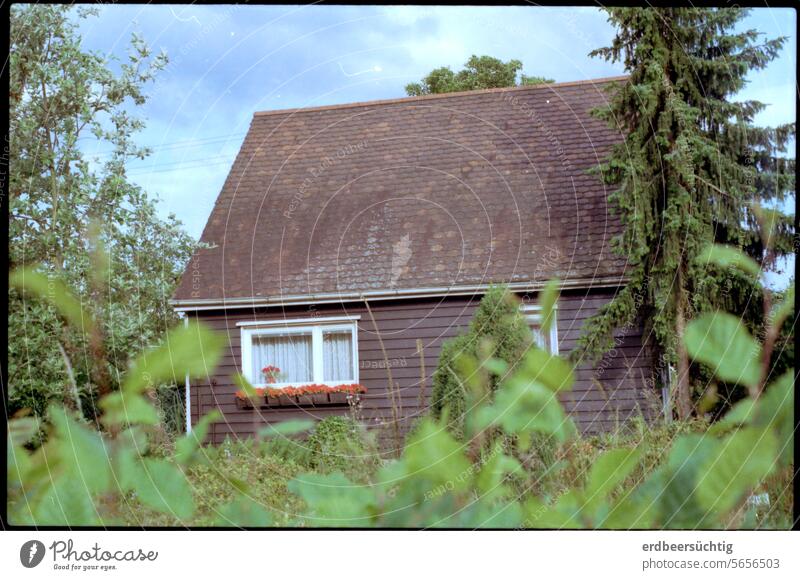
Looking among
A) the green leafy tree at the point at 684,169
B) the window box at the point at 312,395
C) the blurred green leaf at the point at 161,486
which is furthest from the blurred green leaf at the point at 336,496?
the green leafy tree at the point at 684,169

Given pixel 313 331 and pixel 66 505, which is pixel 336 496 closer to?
pixel 66 505

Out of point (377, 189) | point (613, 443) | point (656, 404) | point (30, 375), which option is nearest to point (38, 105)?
point (30, 375)

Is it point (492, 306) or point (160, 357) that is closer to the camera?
point (160, 357)

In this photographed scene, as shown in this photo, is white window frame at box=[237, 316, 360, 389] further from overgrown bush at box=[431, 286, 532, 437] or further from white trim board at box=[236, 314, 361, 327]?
overgrown bush at box=[431, 286, 532, 437]

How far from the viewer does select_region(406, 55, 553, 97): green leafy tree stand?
2301 mm

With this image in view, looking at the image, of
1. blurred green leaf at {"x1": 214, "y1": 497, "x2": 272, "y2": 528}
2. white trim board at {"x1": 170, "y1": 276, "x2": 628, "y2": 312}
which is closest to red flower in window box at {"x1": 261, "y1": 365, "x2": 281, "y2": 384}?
white trim board at {"x1": 170, "y1": 276, "x2": 628, "y2": 312}

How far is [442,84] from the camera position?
8.06 ft

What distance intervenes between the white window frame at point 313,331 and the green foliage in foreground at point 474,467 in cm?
132

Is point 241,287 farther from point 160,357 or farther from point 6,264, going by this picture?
point 160,357

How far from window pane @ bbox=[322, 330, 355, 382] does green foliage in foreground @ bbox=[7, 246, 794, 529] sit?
1524 mm
